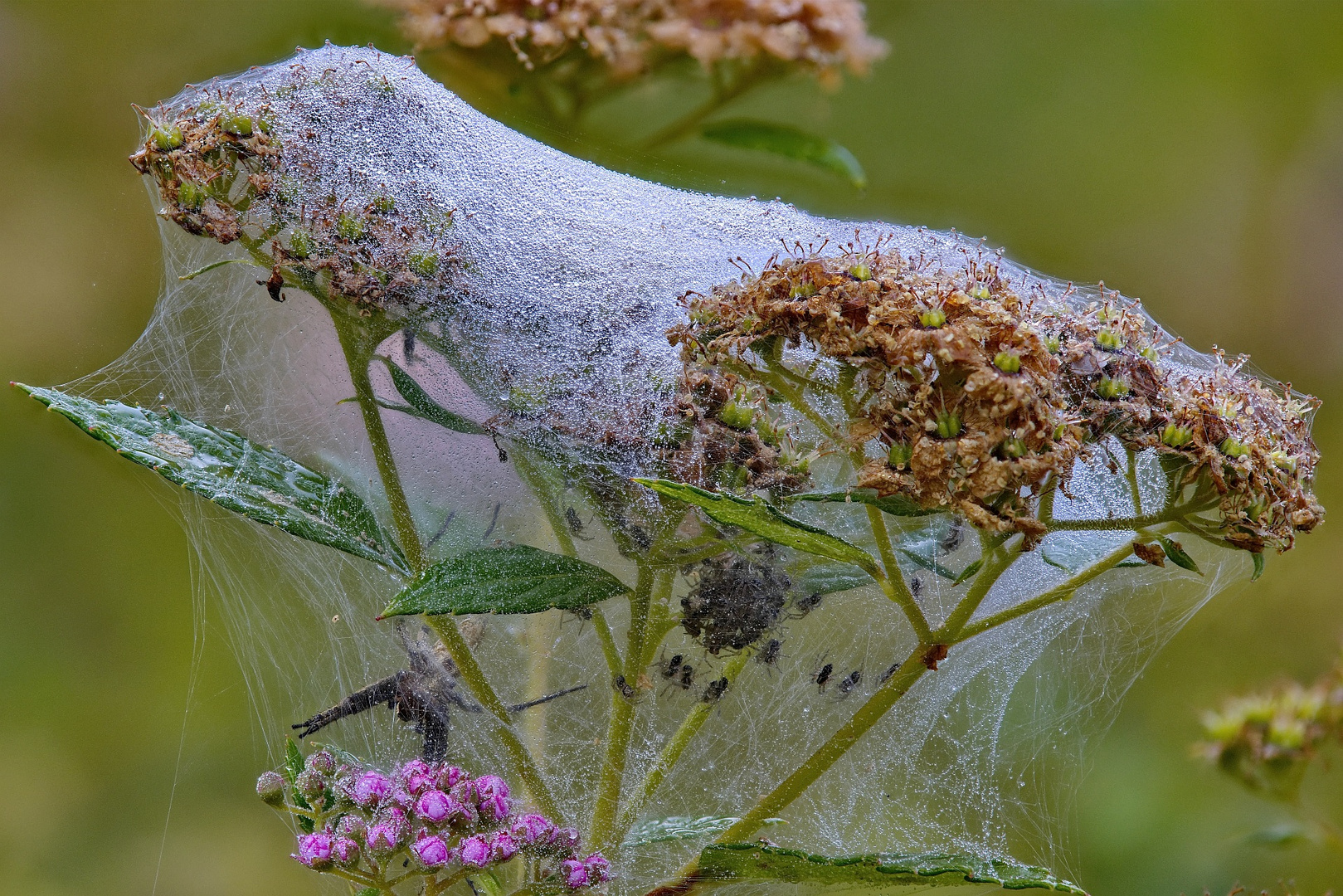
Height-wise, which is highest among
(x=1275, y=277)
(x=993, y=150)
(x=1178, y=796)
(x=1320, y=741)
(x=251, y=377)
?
(x=993, y=150)

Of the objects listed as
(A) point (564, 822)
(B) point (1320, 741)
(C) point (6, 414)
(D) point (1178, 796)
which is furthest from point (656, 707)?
(C) point (6, 414)

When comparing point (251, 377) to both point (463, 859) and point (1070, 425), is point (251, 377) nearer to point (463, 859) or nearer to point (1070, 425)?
point (463, 859)

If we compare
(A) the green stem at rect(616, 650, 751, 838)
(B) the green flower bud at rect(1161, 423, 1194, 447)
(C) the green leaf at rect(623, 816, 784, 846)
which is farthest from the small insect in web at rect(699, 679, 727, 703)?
(B) the green flower bud at rect(1161, 423, 1194, 447)

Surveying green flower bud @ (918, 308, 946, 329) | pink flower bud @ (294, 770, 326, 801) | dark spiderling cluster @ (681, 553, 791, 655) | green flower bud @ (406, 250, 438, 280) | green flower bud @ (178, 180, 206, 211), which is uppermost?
green flower bud @ (178, 180, 206, 211)

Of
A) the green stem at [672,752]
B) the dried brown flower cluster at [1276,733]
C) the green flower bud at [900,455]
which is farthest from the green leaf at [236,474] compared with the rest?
the dried brown flower cluster at [1276,733]

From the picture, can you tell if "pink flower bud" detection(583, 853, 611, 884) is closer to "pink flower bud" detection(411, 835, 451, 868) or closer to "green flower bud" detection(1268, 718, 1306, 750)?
"pink flower bud" detection(411, 835, 451, 868)

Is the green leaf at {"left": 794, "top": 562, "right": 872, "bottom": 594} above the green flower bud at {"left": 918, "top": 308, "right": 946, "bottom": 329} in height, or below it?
below

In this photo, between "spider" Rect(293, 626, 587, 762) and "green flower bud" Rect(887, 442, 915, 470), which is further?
"spider" Rect(293, 626, 587, 762)
